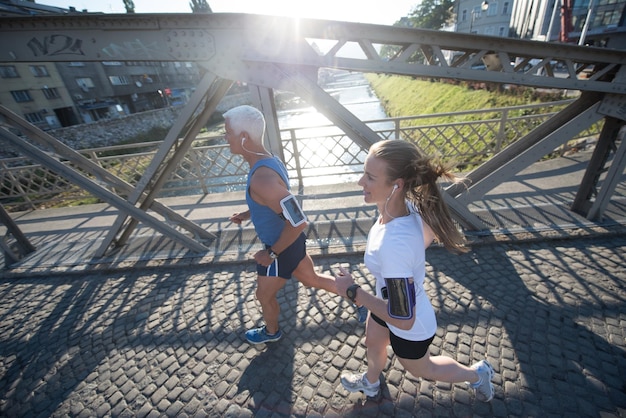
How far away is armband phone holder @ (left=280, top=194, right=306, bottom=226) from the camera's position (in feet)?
6.73

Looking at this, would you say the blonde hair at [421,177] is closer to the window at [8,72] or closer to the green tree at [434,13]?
the window at [8,72]

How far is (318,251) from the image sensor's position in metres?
3.94

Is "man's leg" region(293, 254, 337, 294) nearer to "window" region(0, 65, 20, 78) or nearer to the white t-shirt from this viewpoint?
the white t-shirt

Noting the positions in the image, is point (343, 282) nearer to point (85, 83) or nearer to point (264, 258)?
point (264, 258)

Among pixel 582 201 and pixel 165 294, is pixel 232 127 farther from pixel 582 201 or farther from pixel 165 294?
pixel 582 201

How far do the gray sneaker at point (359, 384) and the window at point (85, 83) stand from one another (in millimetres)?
42515

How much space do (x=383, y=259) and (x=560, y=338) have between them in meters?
2.34

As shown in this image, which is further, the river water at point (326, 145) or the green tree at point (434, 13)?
the green tree at point (434, 13)

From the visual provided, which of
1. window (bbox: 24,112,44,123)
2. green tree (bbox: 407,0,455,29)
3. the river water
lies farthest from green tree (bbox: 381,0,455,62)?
window (bbox: 24,112,44,123)

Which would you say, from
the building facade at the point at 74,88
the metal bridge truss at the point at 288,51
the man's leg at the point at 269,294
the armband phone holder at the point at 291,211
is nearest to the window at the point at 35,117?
the building facade at the point at 74,88

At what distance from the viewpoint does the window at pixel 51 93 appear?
26756 mm

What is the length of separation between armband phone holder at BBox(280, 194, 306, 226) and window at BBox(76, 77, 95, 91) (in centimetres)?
4175

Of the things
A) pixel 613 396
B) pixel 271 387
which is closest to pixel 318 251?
pixel 271 387

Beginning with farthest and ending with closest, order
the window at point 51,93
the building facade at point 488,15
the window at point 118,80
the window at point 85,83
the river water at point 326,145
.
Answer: the building facade at point 488,15 → the window at point 118,80 → the window at point 85,83 → the window at point 51,93 → the river water at point 326,145
